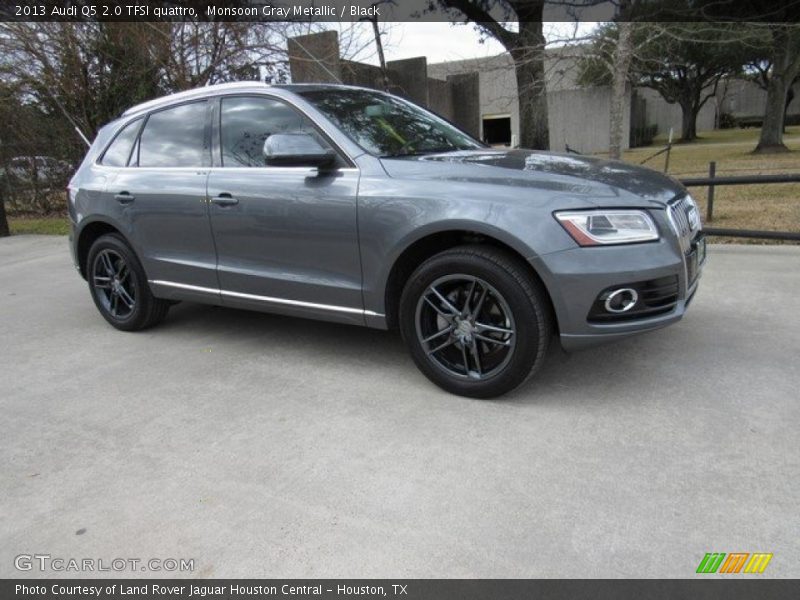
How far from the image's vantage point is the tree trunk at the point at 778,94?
21.6m

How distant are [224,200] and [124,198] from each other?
113 centimetres

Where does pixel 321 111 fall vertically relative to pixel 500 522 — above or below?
above

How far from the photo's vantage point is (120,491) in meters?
2.87

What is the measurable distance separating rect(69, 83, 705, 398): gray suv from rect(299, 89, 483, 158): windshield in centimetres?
2

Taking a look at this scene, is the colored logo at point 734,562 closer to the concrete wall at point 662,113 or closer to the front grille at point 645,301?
the front grille at point 645,301

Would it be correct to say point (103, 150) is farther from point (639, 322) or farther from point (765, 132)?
point (765, 132)

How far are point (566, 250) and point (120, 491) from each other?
2400 millimetres

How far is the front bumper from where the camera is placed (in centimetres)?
312

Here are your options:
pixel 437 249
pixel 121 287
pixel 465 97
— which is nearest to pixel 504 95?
pixel 465 97

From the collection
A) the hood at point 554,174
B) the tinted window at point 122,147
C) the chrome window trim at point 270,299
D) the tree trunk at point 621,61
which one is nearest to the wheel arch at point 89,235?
the tinted window at point 122,147
